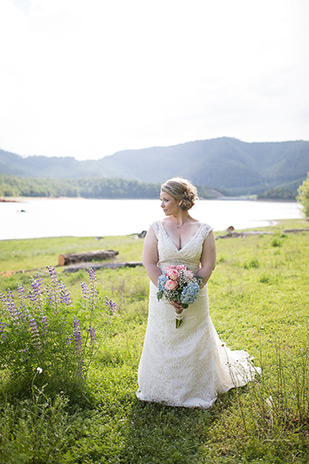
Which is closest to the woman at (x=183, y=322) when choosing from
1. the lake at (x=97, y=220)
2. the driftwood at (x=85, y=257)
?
the driftwood at (x=85, y=257)

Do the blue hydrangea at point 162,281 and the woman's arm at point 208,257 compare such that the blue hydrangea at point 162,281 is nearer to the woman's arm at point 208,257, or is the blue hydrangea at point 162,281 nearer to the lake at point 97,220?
the woman's arm at point 208,257

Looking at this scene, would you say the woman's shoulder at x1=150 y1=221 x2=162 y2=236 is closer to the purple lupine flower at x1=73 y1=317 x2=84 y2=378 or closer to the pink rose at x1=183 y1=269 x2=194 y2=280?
the pink rose at x1=183 y1=269 x2=194 y2=280

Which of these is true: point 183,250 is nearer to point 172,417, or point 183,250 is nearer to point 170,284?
point 170,284

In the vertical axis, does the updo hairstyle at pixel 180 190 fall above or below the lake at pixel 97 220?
above

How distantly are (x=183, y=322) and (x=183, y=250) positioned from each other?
1046 mm

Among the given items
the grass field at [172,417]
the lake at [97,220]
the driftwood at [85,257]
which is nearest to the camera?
the grass field at [172,417]

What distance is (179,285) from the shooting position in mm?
4484

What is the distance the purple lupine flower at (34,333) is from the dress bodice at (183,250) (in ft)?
6.18

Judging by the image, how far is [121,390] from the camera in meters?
5.24

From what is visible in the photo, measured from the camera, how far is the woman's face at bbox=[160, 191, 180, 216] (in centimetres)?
480

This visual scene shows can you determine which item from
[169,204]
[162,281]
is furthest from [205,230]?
[162,281]

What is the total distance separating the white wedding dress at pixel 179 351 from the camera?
16.0 feet

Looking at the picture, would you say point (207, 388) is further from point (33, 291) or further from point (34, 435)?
point (33, 291)

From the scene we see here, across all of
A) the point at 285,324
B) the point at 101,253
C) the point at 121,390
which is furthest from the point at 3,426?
the point at 101,253
